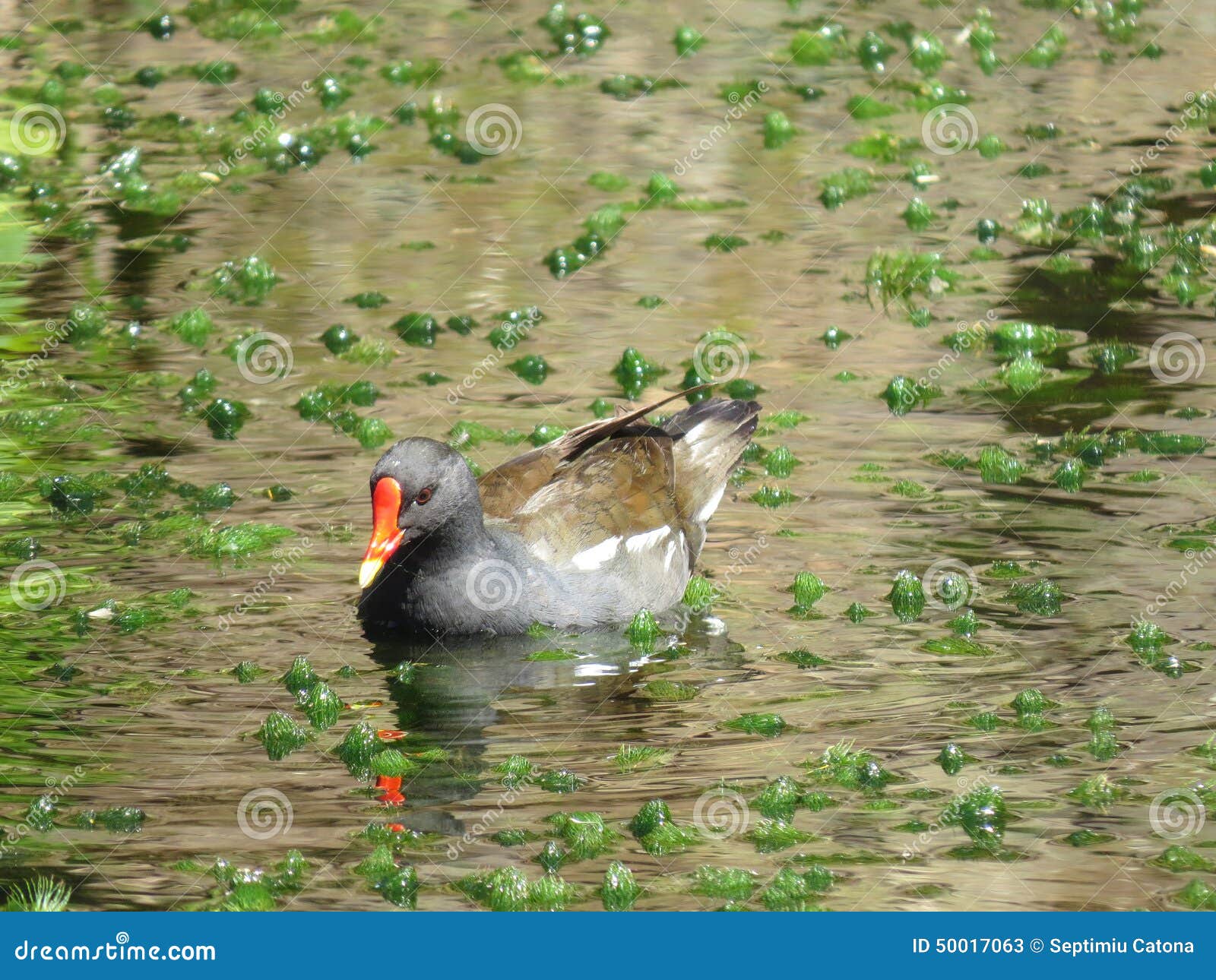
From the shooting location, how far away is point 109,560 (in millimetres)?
10070

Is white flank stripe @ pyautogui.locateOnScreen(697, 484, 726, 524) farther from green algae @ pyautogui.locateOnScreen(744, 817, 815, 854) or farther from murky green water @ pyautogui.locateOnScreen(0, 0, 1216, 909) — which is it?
green algae @ pyautogui.locateOnScreen(744, 817, 815, 854)

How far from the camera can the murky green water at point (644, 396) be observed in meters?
7.56

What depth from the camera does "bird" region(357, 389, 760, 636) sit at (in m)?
9.16

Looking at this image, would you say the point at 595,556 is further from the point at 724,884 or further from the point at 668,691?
the point at 724,884

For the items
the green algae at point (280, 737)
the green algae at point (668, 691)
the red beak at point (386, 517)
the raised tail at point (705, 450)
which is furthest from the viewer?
the raised tail at point (705, 450)

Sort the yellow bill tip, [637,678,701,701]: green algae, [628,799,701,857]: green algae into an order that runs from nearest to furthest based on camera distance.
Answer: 1. [628,799,701,857]: green algae
2. the yellow bill tip
3. [637,678,701,701]: green algae

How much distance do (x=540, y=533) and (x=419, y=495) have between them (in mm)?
834

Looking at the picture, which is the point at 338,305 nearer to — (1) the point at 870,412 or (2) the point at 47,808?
(1) the point at 870,412

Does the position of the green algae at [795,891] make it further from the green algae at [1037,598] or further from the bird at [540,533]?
the green algae at [1037,598]

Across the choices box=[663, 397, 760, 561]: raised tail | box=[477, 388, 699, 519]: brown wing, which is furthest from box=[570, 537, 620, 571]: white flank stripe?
box=[663, 397, 760, 561]: raised tail

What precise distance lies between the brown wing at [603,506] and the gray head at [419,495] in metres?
0.55

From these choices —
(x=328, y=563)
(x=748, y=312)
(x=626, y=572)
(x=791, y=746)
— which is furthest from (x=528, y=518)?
(x=748, y=312)

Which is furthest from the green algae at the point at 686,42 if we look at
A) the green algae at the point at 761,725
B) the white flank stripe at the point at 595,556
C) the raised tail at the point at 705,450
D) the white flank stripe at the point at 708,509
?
the green algae at the point at 761,725

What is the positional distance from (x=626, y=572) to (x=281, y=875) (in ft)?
10.3
